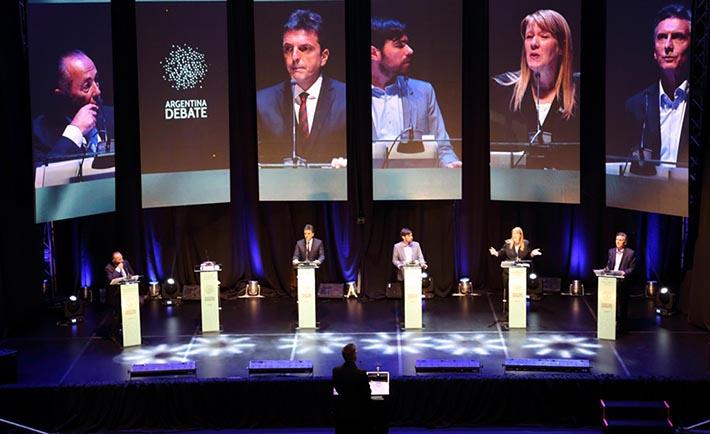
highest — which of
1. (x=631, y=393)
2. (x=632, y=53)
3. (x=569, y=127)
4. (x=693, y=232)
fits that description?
(x=632, y=53)

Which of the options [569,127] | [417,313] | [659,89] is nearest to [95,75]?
[417,313]

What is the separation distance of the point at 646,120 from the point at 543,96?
1531 millimetres

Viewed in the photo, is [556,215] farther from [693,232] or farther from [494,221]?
[693,232]

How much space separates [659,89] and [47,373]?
859cm

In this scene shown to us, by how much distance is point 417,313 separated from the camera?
13477 millimetres

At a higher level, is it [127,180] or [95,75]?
[95,75]

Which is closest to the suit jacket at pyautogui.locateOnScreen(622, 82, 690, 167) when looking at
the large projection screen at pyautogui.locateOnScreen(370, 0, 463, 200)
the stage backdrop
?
the large projection screen at pyautogui.locateOnScreen(370, 0, 463, 200)

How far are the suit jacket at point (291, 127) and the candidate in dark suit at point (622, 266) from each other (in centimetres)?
425

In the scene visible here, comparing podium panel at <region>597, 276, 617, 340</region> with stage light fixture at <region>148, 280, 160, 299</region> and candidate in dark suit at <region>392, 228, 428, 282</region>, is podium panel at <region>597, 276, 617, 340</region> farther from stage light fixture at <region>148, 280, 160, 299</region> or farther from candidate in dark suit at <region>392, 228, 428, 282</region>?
stage light fixture at <region>148, 280, 160, 299</region>

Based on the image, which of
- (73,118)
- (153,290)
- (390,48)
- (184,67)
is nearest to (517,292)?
(390,48)

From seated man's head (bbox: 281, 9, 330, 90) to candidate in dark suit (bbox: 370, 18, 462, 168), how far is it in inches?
30.3

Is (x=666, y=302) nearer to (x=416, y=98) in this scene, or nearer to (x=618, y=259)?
(x=618, y=259)

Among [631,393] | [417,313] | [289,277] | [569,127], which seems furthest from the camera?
[289,277]

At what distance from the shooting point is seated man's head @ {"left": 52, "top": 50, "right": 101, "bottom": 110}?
1374 centimetres
